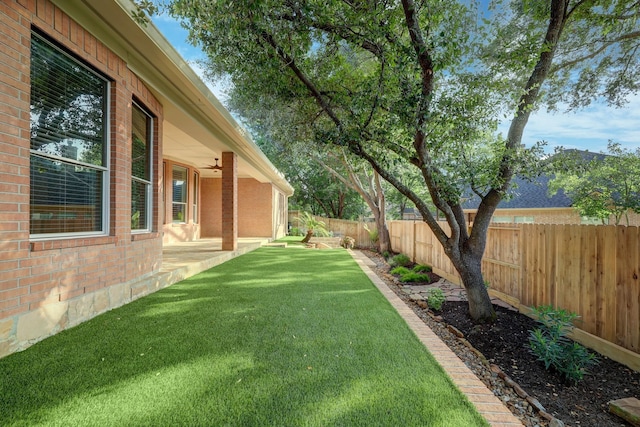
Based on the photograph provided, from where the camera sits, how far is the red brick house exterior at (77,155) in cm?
271

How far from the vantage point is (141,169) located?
195 inches

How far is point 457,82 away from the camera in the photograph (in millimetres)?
4672

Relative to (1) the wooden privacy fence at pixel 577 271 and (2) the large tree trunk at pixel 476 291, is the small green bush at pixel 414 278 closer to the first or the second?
(1) the wooden privacy fence at pixel 577 271

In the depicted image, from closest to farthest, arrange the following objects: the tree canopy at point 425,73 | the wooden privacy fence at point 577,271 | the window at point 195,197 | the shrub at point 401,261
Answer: the wooden privacy fence at point 577,271
the tree canopy at point 425,73
the shrub at point 401,261
the window at point 195,197

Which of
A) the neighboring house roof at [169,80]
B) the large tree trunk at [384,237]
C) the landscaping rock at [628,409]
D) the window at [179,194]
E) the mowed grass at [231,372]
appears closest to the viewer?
the mowed grass at [231,372]

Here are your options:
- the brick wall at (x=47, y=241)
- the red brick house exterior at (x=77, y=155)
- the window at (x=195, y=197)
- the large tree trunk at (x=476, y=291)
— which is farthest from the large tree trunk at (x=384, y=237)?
the brick wall at (x=47, y=241)

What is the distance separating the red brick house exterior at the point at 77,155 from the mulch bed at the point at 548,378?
13.6 ft

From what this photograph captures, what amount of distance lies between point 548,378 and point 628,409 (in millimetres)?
682

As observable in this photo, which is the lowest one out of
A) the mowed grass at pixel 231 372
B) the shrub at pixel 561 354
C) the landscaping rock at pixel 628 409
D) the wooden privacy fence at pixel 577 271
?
the landscaping rock at pixel 628 409

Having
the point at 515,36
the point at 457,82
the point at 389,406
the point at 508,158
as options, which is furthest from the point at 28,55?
the point at 515,36

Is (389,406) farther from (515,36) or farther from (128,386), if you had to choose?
(515,36)

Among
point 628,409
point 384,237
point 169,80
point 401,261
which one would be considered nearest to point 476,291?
point 628,409

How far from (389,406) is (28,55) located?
4.08 metres

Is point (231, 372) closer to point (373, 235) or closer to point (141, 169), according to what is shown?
point (141, 169)
